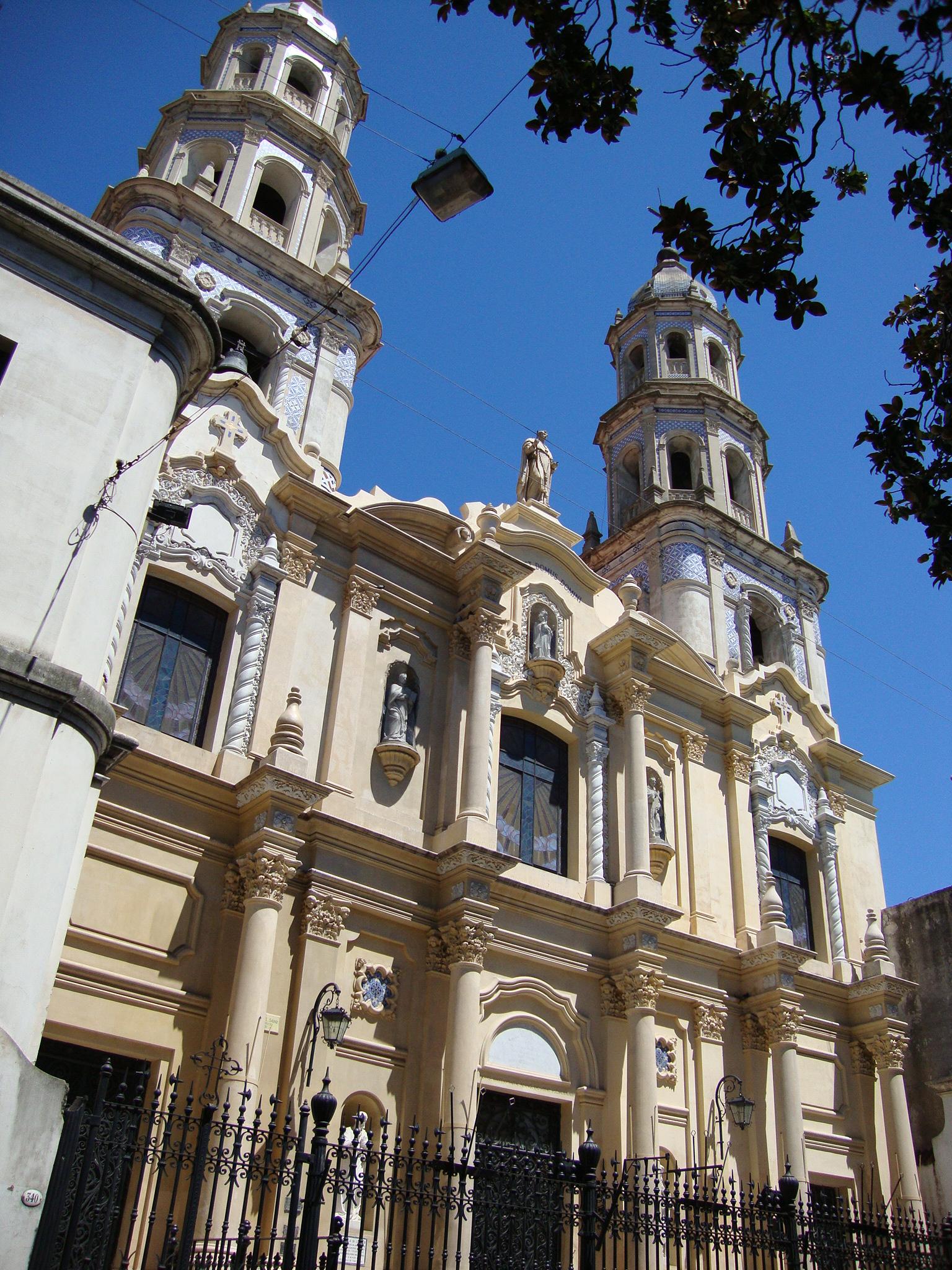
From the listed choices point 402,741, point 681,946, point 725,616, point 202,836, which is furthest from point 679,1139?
point 725,616

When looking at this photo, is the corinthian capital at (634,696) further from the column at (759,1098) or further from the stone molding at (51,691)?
the stone molding at (51,691)

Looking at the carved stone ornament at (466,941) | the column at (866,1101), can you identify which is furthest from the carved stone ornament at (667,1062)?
the column at (866,1101)

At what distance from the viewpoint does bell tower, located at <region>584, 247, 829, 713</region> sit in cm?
2586

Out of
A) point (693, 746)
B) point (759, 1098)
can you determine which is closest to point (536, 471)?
point (693, 746)

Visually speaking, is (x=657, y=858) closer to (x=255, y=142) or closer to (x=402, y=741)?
(x=402, y=741)

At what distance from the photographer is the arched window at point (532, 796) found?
714 inches

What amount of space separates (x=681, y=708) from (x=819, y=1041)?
6496 millimetres

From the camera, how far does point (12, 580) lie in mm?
8445

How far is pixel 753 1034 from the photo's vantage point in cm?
1906

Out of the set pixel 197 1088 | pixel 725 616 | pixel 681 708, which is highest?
pixel 725 616

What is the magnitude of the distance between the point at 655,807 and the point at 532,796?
8.92ft

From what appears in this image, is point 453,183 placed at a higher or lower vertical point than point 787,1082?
higher

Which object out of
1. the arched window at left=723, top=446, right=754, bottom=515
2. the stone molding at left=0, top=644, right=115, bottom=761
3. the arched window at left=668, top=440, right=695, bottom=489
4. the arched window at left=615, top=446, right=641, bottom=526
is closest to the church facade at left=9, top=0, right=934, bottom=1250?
the stone molding at left=0, top=644, right=115, bottom=761

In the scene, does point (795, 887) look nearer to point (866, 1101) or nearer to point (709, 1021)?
point (866, 1101)
